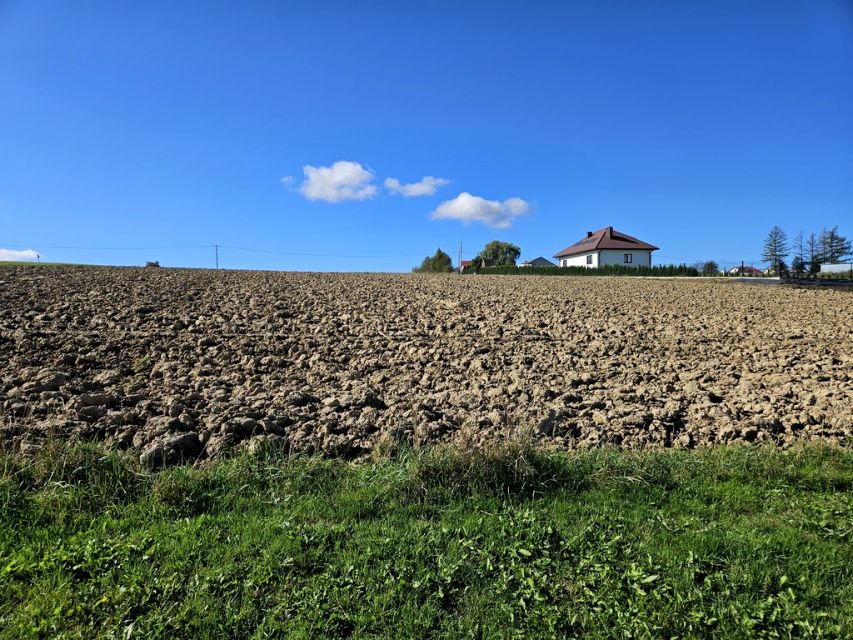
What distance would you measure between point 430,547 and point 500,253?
85034mm

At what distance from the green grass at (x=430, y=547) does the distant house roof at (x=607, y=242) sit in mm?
57658

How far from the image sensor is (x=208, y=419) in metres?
4.98

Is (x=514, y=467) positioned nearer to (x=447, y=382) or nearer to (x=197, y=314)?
(x=447, y=382)

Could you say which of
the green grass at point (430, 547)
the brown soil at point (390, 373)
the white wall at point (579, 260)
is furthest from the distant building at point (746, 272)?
the green grass at point (430, 547)

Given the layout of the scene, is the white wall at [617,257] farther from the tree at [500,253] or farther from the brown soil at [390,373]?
the brown soil at [390,373]

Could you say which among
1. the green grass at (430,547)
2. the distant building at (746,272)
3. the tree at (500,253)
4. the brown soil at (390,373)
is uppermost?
the tree at (500,253)

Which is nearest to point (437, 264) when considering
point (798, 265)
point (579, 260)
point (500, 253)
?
point (579, 260)

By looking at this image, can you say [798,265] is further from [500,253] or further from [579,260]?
[500,253]

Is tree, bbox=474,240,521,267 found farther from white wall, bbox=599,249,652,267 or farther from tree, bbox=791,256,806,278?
tree, bbox=791,256,806,278

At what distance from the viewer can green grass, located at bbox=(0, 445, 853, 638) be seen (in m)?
2.72

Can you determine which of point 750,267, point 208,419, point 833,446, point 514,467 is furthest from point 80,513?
point 750,267

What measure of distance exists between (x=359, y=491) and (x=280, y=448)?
3.33ft

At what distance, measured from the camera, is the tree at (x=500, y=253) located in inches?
3351

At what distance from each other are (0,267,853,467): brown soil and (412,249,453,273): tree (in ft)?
151
